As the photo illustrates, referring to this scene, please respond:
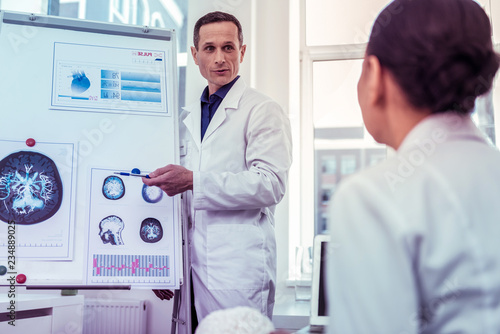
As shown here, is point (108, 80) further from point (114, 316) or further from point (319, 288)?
point (114, 316)

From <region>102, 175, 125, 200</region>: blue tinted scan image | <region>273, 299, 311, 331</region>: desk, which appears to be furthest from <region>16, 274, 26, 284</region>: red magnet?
<region>273, 299, 311, 331</region>: desk

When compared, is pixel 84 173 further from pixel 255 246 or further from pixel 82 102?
pixel 255 246

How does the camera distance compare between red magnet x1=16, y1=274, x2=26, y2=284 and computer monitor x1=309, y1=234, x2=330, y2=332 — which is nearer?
computer monitor x1=309, y1=234, x2=330, y2=332

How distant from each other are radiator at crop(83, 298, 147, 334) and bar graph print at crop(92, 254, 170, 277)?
3.04 ft

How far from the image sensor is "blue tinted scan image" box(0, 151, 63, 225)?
1.51 metres

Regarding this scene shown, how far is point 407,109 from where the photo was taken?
1.95ft

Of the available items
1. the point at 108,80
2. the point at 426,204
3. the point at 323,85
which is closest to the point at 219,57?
the point at 108,80

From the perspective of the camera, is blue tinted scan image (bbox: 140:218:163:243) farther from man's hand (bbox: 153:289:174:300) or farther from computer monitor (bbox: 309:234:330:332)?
computer monitor (bbox: 309:234:330:332)

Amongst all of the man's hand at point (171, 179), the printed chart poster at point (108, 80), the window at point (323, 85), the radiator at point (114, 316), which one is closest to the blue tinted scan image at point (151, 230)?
the man's hand at point (171, 179)

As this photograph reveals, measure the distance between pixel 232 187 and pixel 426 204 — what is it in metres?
1.05

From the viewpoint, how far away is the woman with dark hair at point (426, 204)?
475mm

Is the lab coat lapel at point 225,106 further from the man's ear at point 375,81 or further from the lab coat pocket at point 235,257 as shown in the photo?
the man's ear at point 375,81

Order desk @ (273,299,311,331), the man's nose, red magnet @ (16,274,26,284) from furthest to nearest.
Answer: desk @ (273,299,311,331) → the man's nose → red magnet @ (16,274,26,284)

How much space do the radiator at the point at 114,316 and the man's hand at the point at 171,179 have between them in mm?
1045
